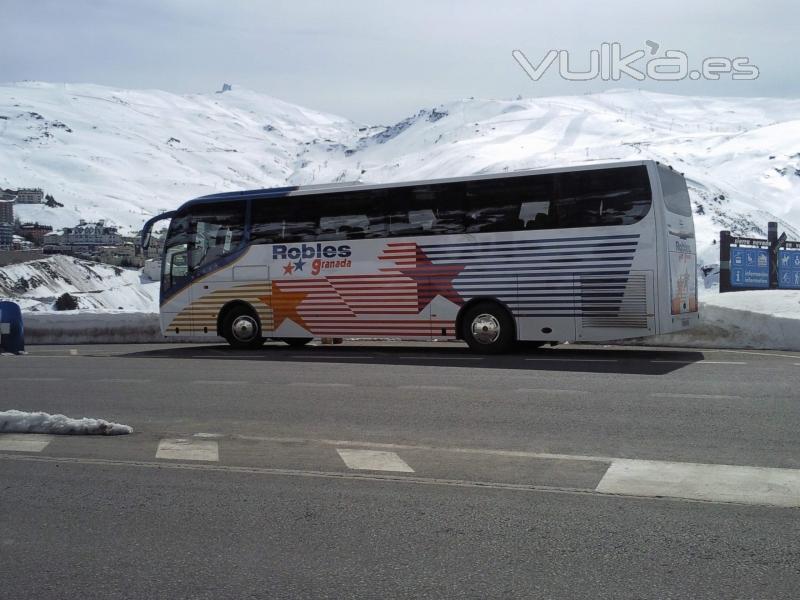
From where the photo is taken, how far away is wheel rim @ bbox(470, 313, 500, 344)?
607 inches

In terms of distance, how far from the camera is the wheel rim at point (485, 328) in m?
15.4

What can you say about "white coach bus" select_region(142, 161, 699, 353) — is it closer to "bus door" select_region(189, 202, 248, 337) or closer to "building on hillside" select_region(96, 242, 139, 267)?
"bus door" select_region(189, 202, 248, 337)

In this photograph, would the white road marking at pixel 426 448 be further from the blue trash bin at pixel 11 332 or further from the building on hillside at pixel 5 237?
the building on hillside at pixel 5 237

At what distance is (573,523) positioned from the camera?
17.2 ft

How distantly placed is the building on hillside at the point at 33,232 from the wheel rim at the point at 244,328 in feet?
468

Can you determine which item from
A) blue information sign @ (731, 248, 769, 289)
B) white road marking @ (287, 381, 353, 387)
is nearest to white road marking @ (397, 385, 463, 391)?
white road marking @ (287, 381, 353, 387)

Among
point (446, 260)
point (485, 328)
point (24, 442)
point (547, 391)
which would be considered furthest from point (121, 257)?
point (24, 442)

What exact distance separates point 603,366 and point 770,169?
610 ft

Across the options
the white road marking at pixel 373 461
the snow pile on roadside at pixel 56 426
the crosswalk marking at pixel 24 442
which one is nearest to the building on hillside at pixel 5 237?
the snow pile on roadside at pixel 56 426

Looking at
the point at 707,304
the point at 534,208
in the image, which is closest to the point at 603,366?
the point at 534,208

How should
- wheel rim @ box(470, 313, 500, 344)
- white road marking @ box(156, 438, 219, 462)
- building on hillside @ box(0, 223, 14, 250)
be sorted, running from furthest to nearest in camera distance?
building on hillside @ box(0, 223, 14, 250), wheel rim @ box(470, 313, 500, 344), white road marking @ box(156, 438, 219, 462)

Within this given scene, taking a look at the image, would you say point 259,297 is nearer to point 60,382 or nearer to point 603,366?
point 60,382

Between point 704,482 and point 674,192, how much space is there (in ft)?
31.5

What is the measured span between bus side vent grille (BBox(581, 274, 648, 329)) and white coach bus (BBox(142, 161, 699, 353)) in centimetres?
2
